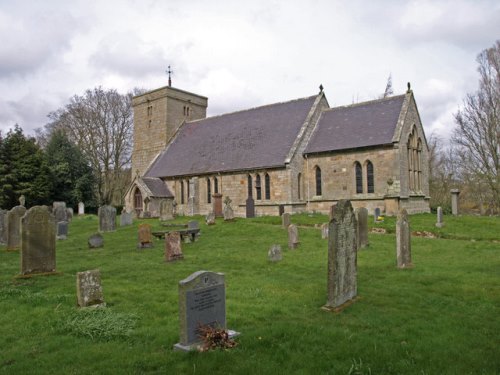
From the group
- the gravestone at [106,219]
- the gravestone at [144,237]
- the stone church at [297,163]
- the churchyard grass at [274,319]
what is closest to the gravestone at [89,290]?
the churchyard grass at [274,319]

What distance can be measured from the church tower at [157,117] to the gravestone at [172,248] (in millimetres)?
27631

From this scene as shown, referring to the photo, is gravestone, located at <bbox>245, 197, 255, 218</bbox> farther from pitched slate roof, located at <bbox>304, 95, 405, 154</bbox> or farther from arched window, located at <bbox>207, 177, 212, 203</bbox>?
arched window, located at <bbox>207, 177, 212, 203</bbox>

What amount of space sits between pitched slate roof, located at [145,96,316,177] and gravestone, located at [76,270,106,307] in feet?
67.6

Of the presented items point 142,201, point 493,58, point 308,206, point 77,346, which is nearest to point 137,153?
point 142,201

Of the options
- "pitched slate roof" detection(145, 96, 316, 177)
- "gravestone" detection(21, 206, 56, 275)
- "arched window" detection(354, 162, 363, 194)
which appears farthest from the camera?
"pitched slate roof" detection(145, 96, 316, 177)

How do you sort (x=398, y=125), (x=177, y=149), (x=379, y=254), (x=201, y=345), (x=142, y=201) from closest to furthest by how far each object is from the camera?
(x=201, y=345) < (x=379, y=254) < (x=398, y=125) < (x=142, y=201) < (x=177, y=149)

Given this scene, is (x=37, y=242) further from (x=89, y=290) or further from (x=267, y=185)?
(x=267, y=185)

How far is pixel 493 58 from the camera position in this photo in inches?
1196

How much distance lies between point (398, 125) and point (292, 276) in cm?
1778

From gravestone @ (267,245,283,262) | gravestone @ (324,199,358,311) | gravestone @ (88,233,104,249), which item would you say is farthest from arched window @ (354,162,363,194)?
gravestone @ (324,199,358,311)

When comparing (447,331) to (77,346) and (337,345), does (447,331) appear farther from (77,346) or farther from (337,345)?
(77,346)

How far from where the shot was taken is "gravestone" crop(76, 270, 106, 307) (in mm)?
7594

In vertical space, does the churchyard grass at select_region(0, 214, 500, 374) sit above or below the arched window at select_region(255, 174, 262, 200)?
below

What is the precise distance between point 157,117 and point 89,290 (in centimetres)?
3461
